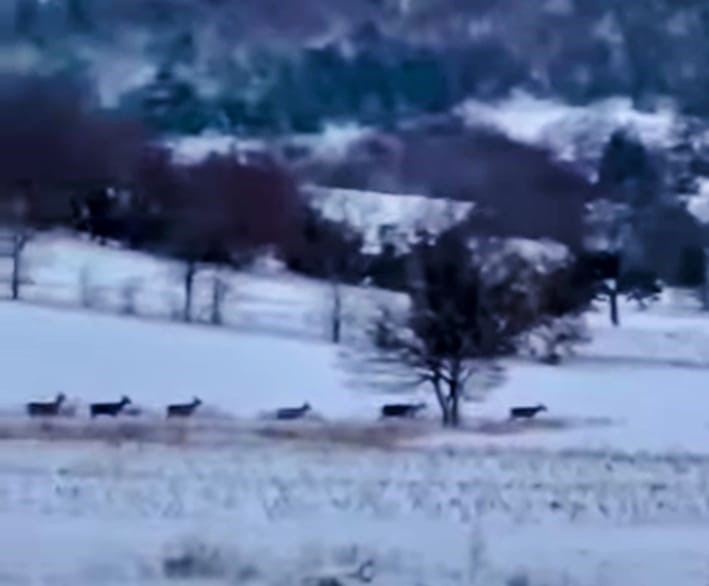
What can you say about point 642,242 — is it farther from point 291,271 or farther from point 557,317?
point 291,271

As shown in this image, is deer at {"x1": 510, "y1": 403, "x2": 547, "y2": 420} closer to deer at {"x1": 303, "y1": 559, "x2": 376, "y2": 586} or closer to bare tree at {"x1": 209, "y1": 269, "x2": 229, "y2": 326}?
deer at {"x1": 303, "y1": 559, "x2": 376, "y2": 586}

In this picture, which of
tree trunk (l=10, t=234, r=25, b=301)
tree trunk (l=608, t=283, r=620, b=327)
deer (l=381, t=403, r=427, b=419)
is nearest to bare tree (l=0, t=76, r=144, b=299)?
tree trunk (l=10, t=234, r=25, b=301)

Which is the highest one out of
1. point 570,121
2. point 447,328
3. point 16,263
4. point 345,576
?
point 570,121

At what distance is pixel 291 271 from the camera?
315cm

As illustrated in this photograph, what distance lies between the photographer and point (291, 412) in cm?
316

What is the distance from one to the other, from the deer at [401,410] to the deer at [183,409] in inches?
13.0

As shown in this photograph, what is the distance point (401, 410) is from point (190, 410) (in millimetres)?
373

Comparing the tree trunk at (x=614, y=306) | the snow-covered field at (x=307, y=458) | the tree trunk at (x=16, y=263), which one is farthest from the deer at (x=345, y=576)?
the tree trunk at (x=16, y=263)

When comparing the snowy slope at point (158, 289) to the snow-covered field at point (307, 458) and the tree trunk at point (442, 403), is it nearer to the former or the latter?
the snow-covered field at point (307, 458)

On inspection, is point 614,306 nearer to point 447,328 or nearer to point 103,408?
point 447,328

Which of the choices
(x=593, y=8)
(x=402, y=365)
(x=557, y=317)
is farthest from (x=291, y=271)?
(x=593, y=8)

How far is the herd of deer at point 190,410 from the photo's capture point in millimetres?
3088

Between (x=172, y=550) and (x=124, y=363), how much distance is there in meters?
0.33

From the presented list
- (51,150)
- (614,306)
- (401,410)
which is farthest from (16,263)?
(614,306)
